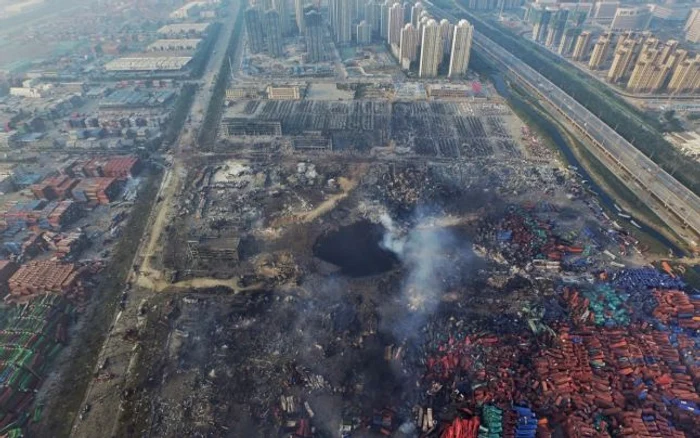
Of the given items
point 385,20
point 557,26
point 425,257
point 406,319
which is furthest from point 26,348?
point 557,26

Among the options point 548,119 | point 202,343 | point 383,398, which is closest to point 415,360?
point 383,398

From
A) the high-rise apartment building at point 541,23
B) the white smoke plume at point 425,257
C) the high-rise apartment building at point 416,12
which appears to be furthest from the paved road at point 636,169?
the high-rise apartment building at point 541,23

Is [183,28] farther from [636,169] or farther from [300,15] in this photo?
[636,169]

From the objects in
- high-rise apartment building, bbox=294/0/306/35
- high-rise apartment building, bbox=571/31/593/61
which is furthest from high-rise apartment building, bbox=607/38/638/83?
high-rise apartment building, bbox=294/0/306/35

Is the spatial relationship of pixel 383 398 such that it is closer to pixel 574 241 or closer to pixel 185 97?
pixel 574 241

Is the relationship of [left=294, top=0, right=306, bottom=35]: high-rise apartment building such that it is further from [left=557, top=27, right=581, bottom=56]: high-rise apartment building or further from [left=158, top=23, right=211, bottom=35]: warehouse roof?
[left=557, top=27, right=581, bottom=56]: high-rise apartment building
